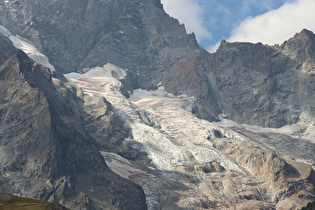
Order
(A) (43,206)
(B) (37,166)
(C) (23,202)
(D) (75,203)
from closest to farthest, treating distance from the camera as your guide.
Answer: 1. (A) (43,206)
2. (C) (23,202)
3. (D) (75,203)
4. (B) (37,166)

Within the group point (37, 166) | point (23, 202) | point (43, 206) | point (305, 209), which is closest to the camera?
point (43, 206)

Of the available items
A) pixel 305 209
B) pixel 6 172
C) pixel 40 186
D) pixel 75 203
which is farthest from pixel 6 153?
pixel 305 209

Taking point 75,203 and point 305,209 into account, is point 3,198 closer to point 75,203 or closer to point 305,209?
point 305,209

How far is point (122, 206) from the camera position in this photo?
197m

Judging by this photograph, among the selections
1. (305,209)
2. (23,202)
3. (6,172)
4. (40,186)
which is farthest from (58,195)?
(23,202)

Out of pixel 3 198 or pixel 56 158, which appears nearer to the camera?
pixel 3 198

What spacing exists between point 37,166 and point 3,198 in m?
124

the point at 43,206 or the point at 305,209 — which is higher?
the point at 305,209

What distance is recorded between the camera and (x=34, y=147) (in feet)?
654

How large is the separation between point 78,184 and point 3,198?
12854cm

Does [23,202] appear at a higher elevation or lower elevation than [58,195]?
higher

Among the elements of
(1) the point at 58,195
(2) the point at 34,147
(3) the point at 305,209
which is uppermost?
(3) the point at 305,209

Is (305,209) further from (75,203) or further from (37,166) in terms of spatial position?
(37,166)

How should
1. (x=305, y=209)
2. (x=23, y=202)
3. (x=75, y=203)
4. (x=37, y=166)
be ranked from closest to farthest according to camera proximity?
(x=23, y=202)
(x=305, y=209)
(x=75, y=203)
(x=37, y=166)
